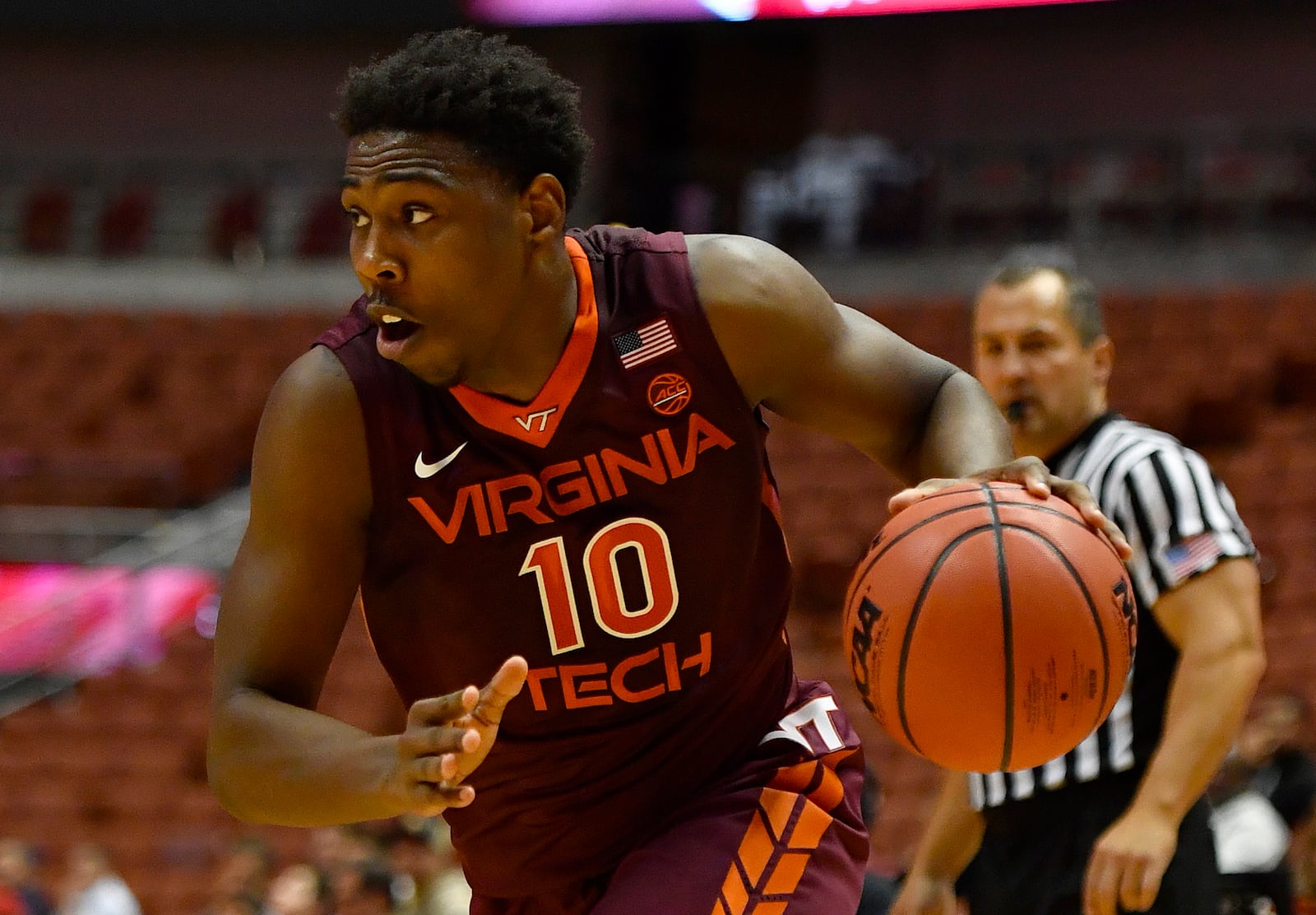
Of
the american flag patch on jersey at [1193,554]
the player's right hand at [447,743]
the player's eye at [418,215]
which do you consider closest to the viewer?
the player's right hand at [447,743]

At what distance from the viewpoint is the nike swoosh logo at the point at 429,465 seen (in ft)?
8.08

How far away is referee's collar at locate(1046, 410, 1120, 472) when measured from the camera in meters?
3.54

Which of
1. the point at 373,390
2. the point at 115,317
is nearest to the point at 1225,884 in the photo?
the point at 373,390

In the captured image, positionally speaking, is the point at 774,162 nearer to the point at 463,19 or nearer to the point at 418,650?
the point at 463,19

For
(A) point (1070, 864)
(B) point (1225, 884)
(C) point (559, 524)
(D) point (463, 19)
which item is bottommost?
(B) point (1225, 884)

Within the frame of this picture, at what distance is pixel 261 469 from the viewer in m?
2.39

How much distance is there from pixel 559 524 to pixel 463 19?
13.8 metres

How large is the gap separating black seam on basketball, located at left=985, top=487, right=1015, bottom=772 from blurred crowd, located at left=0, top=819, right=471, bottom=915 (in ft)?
14.7

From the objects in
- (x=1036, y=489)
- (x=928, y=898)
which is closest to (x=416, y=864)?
(x=928, y=898)

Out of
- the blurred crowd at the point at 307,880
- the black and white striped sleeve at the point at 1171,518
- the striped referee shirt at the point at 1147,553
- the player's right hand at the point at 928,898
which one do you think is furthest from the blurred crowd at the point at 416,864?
the black and white striped sleeve at the point at 1171,518

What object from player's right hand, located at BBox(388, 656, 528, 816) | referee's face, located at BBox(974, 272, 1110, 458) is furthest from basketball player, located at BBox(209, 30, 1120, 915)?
referee's face, located at BBox(974, 272, 1110, 458)

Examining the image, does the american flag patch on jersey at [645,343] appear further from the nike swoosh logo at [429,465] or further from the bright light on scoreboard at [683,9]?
the bright light on scoreboard at [683,9]

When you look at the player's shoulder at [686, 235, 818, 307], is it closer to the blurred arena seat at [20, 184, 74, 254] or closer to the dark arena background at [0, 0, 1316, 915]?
the dark arena background at [0, 0, 1316, 915]

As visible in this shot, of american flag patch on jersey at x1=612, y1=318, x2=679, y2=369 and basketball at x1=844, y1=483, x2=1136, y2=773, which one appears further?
A: american flag patch on jersey at x1=612, y1=318, x2=679, y2=369
